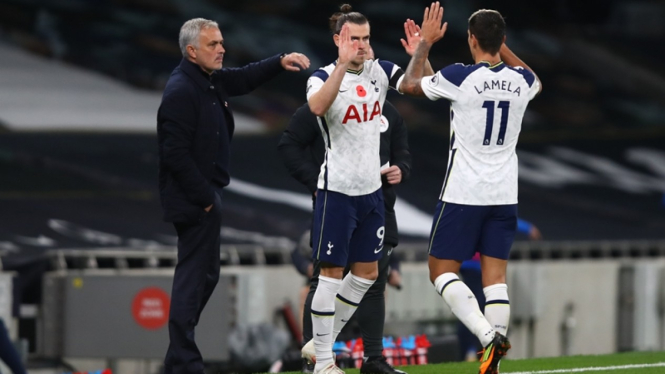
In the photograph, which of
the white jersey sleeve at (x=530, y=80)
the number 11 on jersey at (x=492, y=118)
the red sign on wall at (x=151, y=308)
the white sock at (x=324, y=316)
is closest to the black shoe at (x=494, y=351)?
the white sock at (x=324, y=316)

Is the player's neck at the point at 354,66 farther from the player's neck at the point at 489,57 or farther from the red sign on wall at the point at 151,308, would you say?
the red sign on wall at the point at 151,308

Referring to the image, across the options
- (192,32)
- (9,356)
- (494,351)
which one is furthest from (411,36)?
(9,356)

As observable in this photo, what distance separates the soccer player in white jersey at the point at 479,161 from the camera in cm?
640

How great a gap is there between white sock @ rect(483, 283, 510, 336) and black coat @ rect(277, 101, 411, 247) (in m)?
1.14

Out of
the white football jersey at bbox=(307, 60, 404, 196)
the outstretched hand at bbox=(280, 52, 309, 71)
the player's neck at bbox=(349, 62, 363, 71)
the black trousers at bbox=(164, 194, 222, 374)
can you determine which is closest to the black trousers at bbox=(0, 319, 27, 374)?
the black trousers at bbox=(164, 194, 222, 374)

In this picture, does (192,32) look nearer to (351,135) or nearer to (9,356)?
(351,135)

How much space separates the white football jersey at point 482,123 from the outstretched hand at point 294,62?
2.00 ft

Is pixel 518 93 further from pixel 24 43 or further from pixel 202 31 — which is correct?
pixel 24 43

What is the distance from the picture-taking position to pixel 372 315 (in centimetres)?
723

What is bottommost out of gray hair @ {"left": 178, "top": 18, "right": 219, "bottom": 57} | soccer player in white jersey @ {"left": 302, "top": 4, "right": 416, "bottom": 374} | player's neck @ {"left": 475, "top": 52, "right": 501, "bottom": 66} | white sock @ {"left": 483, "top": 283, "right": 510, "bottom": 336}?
white sock @ {"left": 483, "top": 283, "right": 510, "bottom": 336}

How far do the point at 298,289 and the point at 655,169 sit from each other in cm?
866

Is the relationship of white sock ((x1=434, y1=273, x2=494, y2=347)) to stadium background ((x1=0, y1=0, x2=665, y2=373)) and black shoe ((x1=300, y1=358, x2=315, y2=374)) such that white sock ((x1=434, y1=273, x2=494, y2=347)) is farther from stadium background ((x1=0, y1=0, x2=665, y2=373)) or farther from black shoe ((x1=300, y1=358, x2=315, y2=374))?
stadium background ((x1=0, y1=0, x2=665, y2=373))

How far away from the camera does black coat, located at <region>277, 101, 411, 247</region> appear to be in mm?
7613

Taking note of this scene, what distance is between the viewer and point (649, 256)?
15.6 meters
